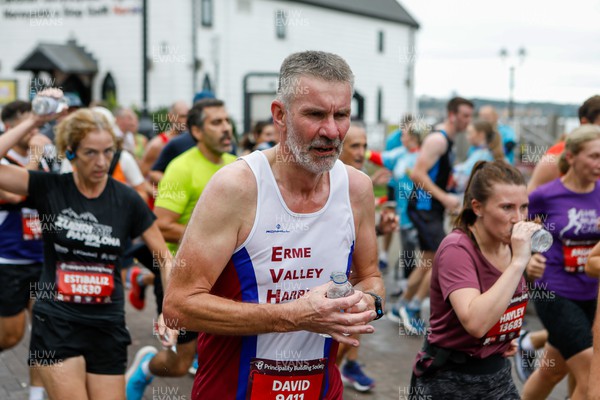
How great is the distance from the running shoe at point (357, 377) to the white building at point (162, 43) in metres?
24.3

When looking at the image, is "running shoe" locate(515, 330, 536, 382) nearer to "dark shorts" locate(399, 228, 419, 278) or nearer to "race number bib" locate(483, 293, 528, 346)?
"race number bib" locate(483, 293, 528, 346)

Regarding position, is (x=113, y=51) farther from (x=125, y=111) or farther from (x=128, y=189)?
(x=128, y=189)

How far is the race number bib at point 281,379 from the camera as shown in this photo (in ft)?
8.73

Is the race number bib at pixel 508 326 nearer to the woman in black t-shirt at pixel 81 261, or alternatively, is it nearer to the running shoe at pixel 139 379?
the woman in black t-shirt at pixel 81 261

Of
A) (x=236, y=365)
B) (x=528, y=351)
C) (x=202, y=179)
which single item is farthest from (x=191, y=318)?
(x=528, y=351)

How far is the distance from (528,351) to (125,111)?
7.44 metres

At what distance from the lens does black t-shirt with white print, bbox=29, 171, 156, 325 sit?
3990 mm

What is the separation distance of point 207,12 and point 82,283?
103 feet

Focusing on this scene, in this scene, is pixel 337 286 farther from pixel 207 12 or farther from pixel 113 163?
pixel 207 12

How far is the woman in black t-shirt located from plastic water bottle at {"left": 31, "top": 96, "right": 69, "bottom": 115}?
40mm

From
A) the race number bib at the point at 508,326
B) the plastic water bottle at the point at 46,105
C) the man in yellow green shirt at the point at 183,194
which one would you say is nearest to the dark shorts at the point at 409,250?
the man in yellow green shirt at the point at 183,194

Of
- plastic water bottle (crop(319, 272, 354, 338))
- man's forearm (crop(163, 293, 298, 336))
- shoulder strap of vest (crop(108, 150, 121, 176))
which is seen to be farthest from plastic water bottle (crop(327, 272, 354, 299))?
shoulder strap of vest (crop(108, 150, 121, 176))

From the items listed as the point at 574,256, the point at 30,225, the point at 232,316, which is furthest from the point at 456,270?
the point at 30,225

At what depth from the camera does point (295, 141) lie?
2.53m
